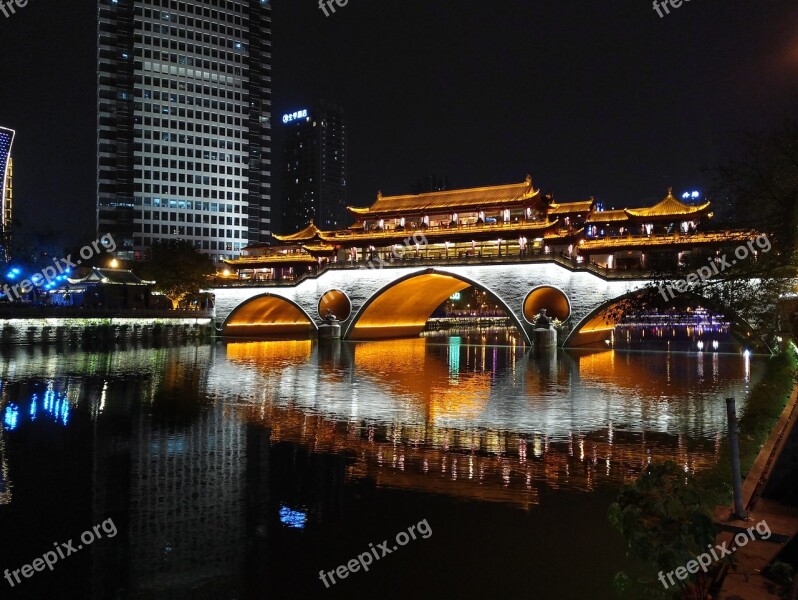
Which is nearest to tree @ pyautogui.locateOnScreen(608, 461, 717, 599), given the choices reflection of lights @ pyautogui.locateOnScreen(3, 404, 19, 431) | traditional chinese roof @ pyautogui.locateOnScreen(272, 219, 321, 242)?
reflection of lights @ pyautogui.locateOnScreen(3, 404, 19, 431)

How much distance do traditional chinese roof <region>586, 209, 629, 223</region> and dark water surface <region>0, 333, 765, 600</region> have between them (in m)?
26.2

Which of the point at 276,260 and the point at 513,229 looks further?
the point at 276,260

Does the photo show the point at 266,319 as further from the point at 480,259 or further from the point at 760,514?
the point at 760,514

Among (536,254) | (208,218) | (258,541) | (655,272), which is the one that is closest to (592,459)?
(655,272)

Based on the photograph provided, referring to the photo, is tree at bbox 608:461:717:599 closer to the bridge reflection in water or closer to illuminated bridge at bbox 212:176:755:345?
the bridge reflection in water

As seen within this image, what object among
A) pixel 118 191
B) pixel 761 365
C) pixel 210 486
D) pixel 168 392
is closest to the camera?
pixel 210 486

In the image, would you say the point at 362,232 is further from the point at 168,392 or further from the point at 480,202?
the point at 168,392

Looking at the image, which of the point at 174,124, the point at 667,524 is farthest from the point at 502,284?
the point at 174,124

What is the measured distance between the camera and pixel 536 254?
41000 millimetres

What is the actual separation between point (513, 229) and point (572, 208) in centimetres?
850

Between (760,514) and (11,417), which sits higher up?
(760,514)

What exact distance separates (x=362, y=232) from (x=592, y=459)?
40.7 metres

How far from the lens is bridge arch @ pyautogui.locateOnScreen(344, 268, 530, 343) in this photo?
1757 inches

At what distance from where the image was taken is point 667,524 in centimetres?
454
